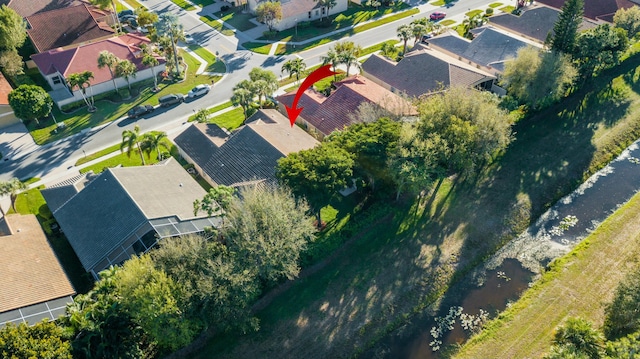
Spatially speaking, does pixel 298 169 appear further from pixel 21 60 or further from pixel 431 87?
pixel 21 60

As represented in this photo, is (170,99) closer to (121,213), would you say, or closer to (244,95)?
(244,95)

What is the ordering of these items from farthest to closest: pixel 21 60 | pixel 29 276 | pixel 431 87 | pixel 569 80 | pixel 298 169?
pixel 21 60
pixel 431 87
pixel 569 80
pixel 298 169
pixel 29 276

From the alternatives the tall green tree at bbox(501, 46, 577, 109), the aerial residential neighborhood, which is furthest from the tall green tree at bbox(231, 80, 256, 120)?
the tall green tree at bbox(501, 46, 577, 109)

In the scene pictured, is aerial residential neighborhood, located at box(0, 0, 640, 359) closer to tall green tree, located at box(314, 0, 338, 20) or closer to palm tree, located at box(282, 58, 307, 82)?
palm tree, located at box(282, 58, 307, 82)

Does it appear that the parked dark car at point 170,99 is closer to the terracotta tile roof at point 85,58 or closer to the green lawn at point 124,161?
the terracotta tile roof at point 85,58

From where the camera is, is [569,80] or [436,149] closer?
[436,149]

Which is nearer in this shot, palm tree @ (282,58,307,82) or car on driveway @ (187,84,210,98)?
car on driveway @ (187,84,210,98)

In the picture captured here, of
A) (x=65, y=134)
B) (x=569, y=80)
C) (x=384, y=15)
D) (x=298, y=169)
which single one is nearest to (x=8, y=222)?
(x=65, y=134)

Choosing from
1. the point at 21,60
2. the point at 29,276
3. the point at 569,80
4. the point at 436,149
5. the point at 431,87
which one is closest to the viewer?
the point at 29,276
